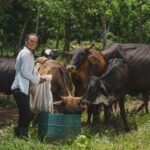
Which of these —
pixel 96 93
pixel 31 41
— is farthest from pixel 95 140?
pixel 31 41

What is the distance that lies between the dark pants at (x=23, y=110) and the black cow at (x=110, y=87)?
1.12 m

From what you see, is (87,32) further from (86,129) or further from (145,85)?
(86,129)

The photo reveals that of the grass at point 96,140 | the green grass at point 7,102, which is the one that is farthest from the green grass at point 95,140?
the green grass at point 7,102

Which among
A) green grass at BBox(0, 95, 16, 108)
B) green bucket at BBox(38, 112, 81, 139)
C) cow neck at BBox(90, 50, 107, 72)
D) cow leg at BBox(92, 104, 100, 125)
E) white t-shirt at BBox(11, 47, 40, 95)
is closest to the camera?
white t-shirt at BBox(11, 47, 40, 95)

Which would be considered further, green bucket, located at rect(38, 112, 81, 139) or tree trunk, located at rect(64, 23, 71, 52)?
tree trunk, located at rect(64, 23, 71, 52)

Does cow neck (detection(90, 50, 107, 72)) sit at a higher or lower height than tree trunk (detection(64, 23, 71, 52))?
higher

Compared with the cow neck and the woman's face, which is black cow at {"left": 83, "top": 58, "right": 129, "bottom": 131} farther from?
the woman's face

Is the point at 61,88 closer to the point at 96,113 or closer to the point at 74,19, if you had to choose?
the point at 96,113

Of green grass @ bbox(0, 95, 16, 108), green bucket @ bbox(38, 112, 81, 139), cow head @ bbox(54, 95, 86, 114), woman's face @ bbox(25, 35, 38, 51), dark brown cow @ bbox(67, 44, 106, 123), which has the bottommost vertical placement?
green grass @ bbox(0, 95, 16, 108)

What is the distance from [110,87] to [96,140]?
4.37ft

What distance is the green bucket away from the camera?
8156mm

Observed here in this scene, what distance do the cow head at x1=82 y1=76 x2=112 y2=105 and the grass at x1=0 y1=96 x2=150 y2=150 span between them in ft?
1.82

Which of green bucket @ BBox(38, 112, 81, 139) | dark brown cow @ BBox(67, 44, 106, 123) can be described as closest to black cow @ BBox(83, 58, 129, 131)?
dark brown cow @ BBox(67, 44, 106, 123)

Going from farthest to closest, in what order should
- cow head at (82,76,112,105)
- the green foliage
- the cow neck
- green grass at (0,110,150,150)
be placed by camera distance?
the green foliage → the cow neck → cow head at (82,76,112,105) → green grass at (0,110,150,150)
